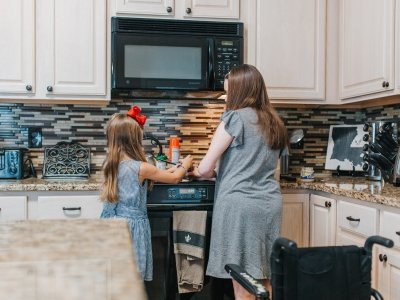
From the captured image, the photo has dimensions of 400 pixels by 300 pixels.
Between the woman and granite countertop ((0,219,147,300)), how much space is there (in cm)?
102

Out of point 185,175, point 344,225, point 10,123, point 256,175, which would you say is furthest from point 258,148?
point 10,123

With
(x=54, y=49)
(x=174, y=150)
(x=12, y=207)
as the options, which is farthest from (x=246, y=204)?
(x=54, y=49)

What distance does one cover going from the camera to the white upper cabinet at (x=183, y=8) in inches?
107

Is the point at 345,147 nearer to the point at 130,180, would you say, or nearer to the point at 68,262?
the point at 130,180

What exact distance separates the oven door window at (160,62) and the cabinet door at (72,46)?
112mm

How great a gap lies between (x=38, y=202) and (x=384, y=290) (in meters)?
1.67

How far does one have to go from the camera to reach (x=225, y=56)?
9.10 ft

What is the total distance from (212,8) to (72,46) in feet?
2.69

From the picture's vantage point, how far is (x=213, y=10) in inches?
111

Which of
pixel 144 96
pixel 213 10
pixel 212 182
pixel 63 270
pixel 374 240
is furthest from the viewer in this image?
pixel 144 96

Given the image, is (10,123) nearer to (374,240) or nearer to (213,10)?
(213,10)

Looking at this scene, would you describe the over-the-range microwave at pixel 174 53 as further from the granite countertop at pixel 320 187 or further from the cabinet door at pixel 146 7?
the granite countertop at pixel 320 187

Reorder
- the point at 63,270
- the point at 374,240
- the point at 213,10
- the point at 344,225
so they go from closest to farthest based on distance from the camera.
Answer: the point at 63,270, the point at 374,240, the point at 344,225, the point at 213,10

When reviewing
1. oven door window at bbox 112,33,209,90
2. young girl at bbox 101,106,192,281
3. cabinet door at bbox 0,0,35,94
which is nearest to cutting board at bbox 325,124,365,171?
oven door window at bbox 112,33,209,90
